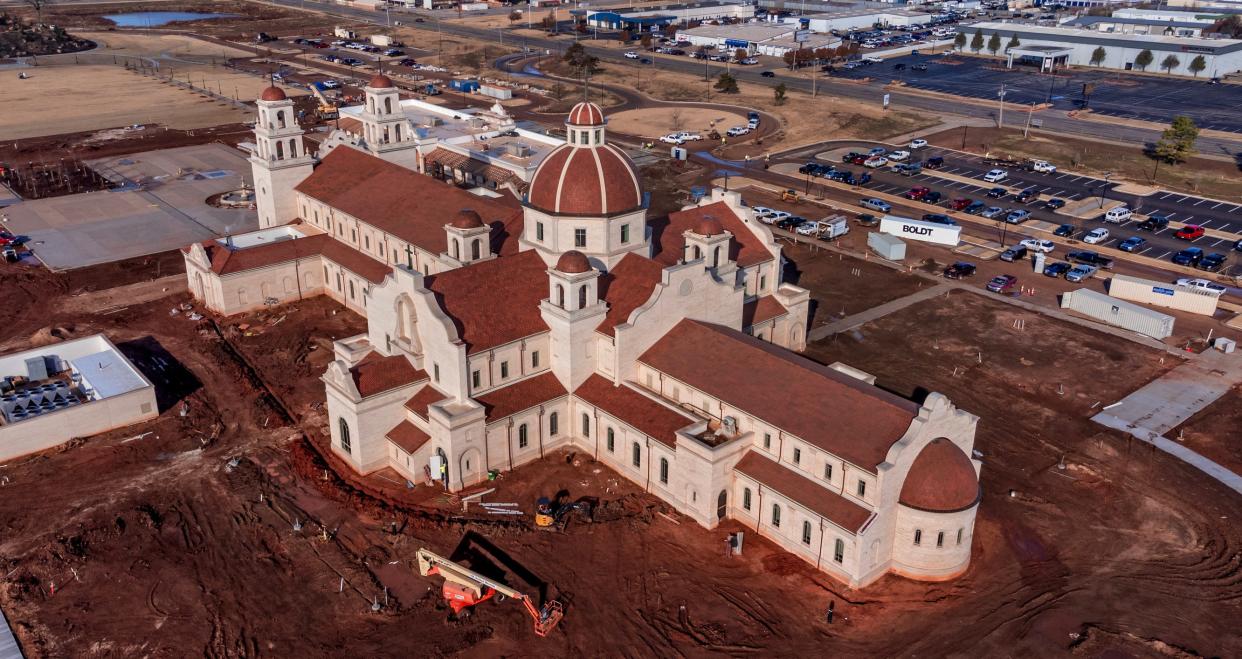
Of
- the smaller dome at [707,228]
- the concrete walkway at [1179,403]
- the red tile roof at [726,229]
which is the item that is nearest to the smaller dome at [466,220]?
Answer: the red tile roof at [726,229]

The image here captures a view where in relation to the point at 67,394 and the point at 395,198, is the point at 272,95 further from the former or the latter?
the point at 67,394

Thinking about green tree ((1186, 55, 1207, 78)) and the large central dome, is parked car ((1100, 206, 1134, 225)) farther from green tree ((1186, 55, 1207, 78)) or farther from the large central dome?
green tree ((1186, 55, 1207, 78))

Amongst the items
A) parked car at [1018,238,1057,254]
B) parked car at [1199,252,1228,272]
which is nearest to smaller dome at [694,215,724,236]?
parked car at [1018,238,1057,254]

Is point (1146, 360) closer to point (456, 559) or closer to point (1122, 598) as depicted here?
point (1122, 598)

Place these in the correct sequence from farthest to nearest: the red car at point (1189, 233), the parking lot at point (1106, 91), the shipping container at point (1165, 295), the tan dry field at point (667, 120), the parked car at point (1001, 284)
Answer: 1. the parking lot at point (1106, 91)
2. the tan dry field at point (667, 120)
3. the red car at point (1189, 233)
4. the parked car at point (1001, 284)
5. the shipping container at point (1165, 295)

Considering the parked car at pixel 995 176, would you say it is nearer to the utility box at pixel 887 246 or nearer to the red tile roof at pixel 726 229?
the utility box at pixel 887 246

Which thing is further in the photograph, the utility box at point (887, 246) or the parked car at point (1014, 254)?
the parked car at point (1014, 254)
